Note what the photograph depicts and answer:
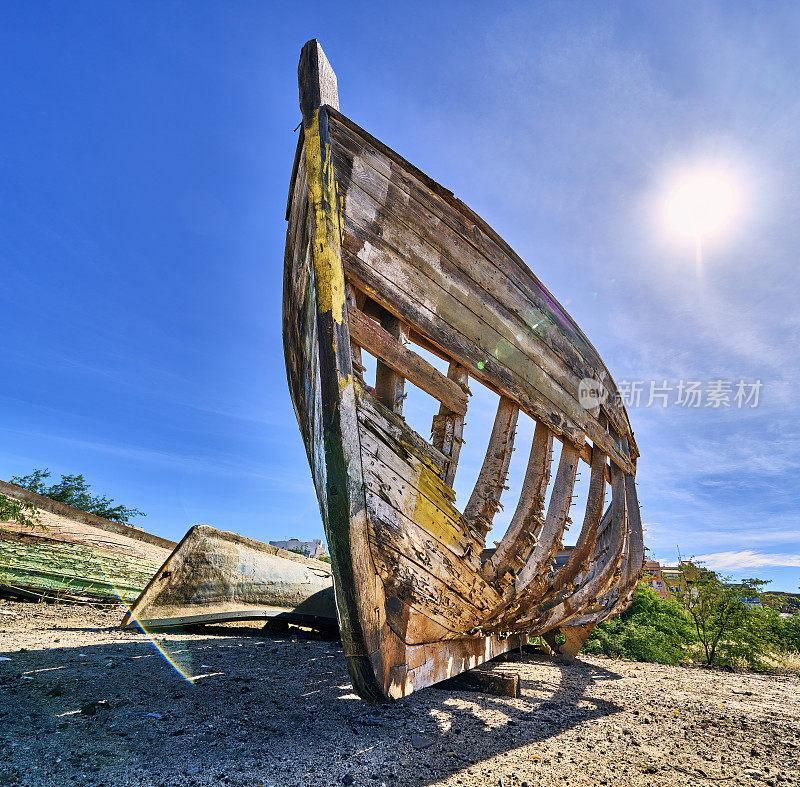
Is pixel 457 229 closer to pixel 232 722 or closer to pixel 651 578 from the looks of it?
pixel 232 722

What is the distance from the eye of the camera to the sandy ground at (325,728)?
1911 millimetres

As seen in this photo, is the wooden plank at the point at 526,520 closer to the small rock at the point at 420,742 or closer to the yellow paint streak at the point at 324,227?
the small rock at the point at 420,742

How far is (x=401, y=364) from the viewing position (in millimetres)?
2480

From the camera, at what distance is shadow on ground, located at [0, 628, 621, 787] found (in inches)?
72.9

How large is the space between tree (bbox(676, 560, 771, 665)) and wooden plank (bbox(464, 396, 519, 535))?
23.8 ft

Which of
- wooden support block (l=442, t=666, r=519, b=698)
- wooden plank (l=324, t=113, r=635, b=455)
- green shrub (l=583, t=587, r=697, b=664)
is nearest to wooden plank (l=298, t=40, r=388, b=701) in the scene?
wooden plank (l=324, t=113, r=635, b=455)

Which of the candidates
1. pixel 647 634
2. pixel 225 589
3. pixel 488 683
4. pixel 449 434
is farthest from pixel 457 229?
pixel 647 634

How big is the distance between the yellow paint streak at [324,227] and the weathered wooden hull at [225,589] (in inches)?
183

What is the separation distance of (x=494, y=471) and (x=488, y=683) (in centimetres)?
194

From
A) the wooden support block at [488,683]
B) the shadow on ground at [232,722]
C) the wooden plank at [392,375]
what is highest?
the wooden plank at [392,375]

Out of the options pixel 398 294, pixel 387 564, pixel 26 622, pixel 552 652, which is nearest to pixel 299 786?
pixel 387 564

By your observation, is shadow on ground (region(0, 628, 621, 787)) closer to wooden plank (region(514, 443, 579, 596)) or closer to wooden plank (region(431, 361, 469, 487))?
wooden plank (region(514, 443, 579, 596))

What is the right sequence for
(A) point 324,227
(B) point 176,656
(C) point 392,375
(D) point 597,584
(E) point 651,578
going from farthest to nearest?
(E) point 651,578, (D) point 597,584, (B) point 176,656, (C) point 392,375, (A) point 324,227
